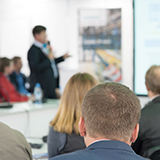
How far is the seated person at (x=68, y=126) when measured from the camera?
74.8 inches

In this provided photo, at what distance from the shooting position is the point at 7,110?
144 inches

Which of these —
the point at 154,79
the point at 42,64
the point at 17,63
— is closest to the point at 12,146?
the point at 154,79

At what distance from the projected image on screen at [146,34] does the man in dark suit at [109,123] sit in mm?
3980

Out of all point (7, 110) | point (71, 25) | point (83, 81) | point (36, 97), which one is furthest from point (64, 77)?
point (83, 81)

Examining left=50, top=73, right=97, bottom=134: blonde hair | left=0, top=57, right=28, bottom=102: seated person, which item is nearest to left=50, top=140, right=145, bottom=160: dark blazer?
left=50, top=73, right=97, bottom=134: blonde hair

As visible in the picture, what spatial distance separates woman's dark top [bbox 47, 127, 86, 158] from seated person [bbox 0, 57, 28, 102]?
7.47ft

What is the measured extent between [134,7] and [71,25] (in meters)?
1.24

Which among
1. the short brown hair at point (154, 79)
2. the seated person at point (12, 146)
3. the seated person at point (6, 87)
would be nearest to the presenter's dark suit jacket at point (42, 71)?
the seated person at point (6, 87)

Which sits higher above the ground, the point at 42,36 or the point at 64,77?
the point at 42,36

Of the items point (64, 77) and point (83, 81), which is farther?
point (64, 77)

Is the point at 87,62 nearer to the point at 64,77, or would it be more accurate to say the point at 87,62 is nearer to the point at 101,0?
the point at 64,77

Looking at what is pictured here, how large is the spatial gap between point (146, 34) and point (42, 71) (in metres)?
1.82

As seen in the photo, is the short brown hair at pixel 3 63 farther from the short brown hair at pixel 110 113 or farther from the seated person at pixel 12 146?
the short brown hair at pixel 110 113

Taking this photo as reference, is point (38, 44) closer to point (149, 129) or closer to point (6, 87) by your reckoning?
point (6, 87)
